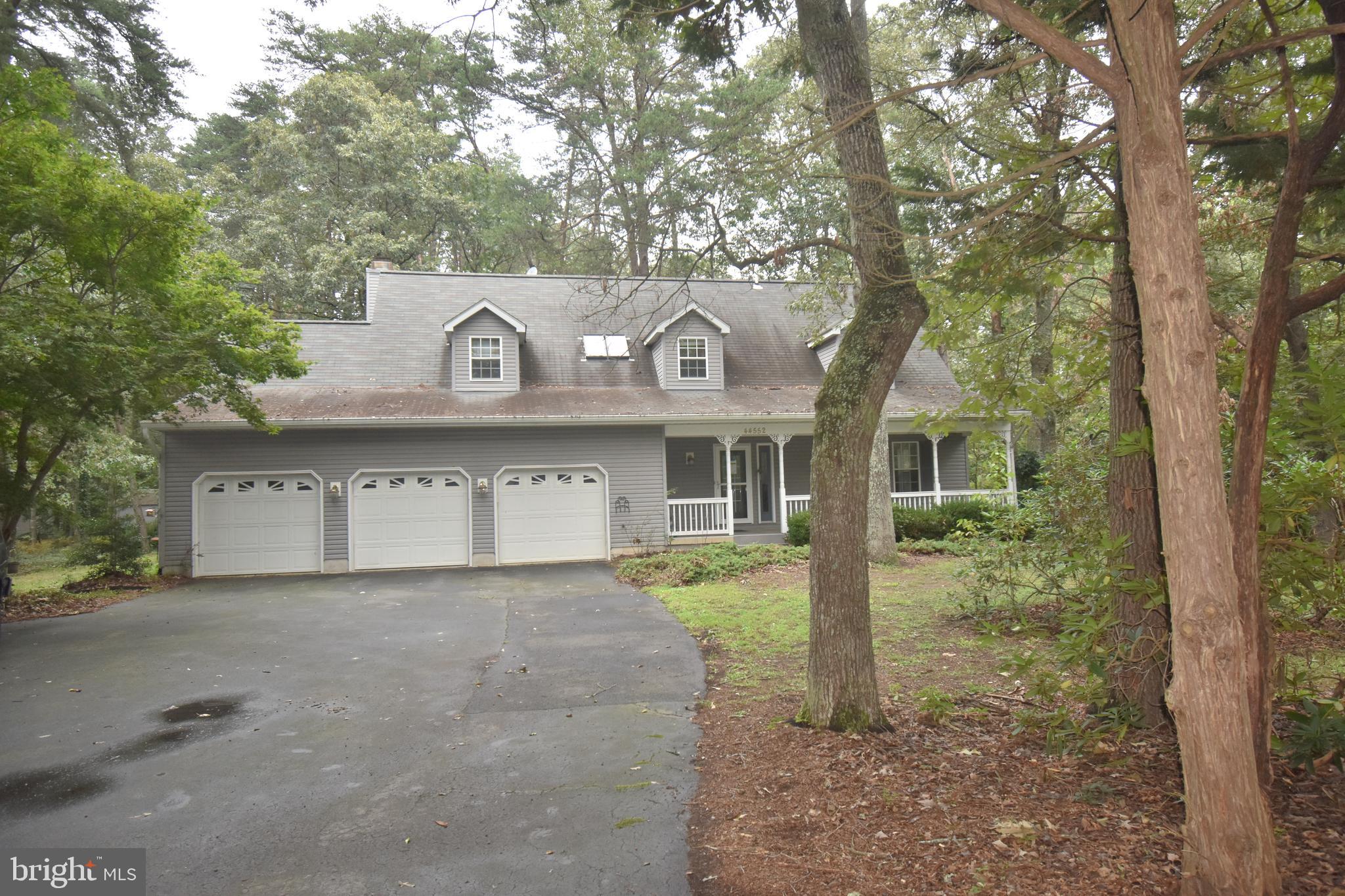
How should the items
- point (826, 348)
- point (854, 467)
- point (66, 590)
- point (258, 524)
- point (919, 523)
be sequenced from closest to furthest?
point (854, 467)
point (66, 590)
point (258, 524)
point (919, 523)
point (826, 348)

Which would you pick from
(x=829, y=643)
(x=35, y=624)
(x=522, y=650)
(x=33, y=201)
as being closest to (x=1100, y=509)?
(x=829, y=643)

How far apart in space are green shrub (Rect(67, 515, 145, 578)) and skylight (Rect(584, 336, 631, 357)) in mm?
10161

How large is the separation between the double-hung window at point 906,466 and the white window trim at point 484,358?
1001 centimetres

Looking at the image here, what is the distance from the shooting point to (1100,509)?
20.5ft

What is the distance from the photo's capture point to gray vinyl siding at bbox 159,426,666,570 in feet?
47.6

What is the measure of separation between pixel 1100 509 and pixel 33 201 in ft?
40.7

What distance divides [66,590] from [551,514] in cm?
859

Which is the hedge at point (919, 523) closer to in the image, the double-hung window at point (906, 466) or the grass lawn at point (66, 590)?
the double-hung window at point (906, 466)

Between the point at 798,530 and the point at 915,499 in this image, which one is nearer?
the point at 798,530

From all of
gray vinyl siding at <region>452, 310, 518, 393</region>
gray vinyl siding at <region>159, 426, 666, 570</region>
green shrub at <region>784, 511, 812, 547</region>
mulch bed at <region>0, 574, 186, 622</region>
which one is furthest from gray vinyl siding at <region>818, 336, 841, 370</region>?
mulch bed at <region>0, 574, 186, 622</region>

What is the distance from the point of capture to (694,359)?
58.4ft

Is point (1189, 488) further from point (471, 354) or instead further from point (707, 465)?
point (707, 465)

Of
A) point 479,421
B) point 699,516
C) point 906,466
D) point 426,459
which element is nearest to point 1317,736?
point 479,421

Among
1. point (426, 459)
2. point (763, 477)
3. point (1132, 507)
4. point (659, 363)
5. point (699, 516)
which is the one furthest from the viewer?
point (763, 477)
